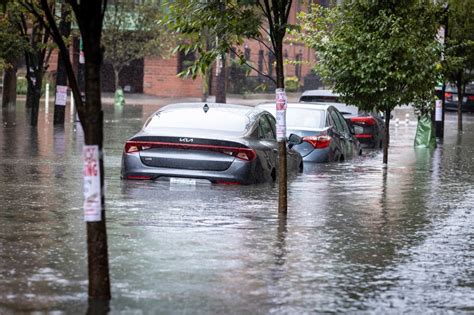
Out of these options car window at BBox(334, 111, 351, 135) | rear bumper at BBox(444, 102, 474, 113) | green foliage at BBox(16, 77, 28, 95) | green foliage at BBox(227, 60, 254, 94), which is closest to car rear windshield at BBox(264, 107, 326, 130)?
→ car window at BBox(334, 111, 351, 135)

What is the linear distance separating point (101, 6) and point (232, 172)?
27.3 ft

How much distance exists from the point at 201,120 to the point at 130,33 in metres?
48.3

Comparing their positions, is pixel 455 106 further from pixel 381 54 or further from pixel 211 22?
pixel 211 22

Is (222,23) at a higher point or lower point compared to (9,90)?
higher

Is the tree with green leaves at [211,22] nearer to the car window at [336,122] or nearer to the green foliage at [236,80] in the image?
the car window at [336,122]

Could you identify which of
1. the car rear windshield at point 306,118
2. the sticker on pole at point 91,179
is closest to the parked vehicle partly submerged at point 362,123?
the car rear windshield at point 306,118

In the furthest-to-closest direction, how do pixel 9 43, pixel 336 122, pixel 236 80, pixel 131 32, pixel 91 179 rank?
pixel 236 80
pixel 131 32
pixel 9 43
pixel 336 122
pixel 91 179

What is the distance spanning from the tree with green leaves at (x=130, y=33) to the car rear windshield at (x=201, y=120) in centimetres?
4557

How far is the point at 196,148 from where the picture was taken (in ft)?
54.6

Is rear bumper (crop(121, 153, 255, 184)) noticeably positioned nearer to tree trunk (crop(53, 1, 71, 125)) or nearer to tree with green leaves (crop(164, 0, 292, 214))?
tree with green leaves (crop(164, 0, 292, 214))

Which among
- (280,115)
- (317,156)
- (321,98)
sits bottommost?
(317,156)

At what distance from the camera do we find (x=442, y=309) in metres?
8.81

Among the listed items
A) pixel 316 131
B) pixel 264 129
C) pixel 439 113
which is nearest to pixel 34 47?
pixel 439 113

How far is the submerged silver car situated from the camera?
16.7m
